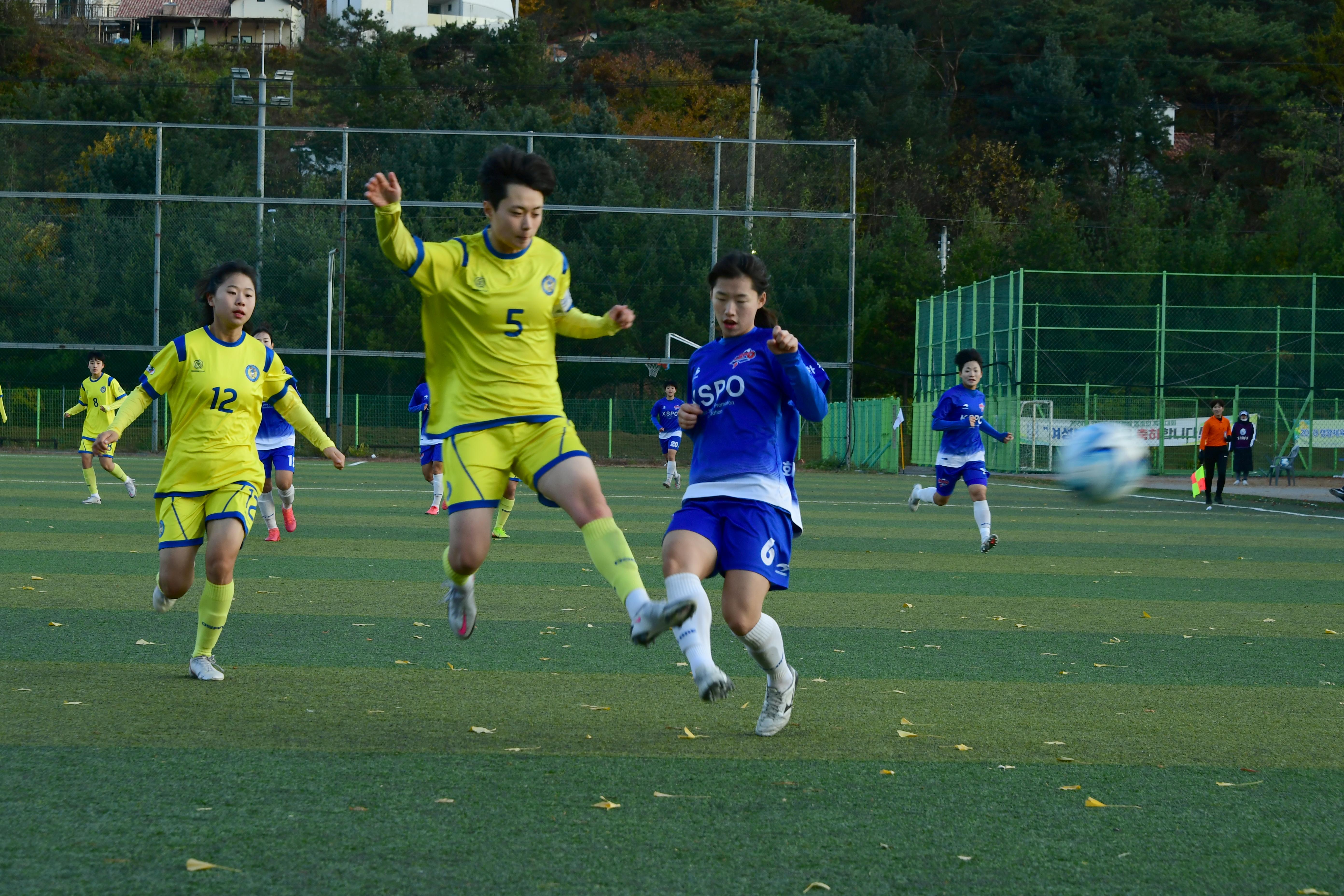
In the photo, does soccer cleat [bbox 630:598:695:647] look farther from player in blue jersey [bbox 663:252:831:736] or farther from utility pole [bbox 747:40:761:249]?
utility pole [bbox 747:40:761:249]

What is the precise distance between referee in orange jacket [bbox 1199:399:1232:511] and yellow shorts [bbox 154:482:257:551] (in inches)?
708

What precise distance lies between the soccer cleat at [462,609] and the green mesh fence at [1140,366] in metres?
24.7

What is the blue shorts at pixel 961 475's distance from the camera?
1384cm

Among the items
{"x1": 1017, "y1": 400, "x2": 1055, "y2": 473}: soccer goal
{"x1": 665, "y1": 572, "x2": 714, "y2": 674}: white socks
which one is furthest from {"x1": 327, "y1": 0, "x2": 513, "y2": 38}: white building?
{"x1": 665, "y1": 572, "x2": 714, "y2": 674}: white socks

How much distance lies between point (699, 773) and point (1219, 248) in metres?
44.4

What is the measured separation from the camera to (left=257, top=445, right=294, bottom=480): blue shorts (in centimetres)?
1324

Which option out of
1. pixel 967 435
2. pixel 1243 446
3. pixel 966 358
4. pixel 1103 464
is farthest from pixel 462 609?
pixel 1243 446

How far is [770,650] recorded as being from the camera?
5199 mm

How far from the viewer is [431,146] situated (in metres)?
36.7

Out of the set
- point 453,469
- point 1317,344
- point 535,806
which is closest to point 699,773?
point 535,806

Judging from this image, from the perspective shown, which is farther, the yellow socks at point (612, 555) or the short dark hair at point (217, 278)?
the short dark hair at point (217, 278)

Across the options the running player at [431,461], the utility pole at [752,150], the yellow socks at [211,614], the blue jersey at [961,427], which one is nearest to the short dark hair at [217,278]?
the yellow socks at [211,614]

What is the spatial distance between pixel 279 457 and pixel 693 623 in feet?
30.1

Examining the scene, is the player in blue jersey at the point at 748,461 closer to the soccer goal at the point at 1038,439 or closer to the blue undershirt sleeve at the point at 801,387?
the blue undershirt sleeve at the point at 801,387
